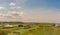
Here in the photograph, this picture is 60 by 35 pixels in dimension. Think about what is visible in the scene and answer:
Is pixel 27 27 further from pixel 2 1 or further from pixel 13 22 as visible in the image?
pixel 2 1

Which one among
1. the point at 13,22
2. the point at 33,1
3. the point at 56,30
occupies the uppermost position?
the point at 33,1

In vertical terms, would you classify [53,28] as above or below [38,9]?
below

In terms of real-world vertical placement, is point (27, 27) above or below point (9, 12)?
below

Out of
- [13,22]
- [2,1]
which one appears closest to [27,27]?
[13,22]

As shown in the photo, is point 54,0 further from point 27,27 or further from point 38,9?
point 27,27

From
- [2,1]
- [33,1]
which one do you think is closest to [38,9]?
[33,1]

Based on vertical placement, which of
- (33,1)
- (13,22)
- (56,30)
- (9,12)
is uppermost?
(33,1)
